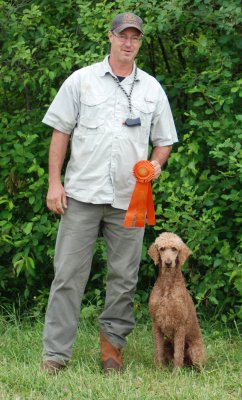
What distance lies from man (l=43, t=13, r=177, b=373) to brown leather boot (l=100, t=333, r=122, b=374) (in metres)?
0.04

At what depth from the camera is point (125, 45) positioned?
233 inches

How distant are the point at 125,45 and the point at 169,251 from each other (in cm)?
133

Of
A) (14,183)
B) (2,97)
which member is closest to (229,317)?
(14,183)

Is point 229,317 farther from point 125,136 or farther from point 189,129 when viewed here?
point 125,136

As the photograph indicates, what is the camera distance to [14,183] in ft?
26.3

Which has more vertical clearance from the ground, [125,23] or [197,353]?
[125,23]

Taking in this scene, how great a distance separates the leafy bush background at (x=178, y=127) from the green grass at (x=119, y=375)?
0.47 meters

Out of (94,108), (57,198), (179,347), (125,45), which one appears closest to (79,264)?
(57,198)

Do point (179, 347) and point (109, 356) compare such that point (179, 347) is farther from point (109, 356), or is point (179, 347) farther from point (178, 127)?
point (178, 127)

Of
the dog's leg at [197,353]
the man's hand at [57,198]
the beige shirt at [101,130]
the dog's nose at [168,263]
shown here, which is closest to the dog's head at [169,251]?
the dog's nose at [168,263]

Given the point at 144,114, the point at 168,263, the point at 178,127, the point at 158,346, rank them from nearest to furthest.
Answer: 1. the point at 144,114
2. the point at 168,263
3. the point at 158,346
4. the point at 178,127

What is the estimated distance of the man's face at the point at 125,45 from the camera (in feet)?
19.4

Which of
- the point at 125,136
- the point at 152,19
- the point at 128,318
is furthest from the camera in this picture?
the point at 152,19

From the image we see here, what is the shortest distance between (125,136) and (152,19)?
1797 millimetres
